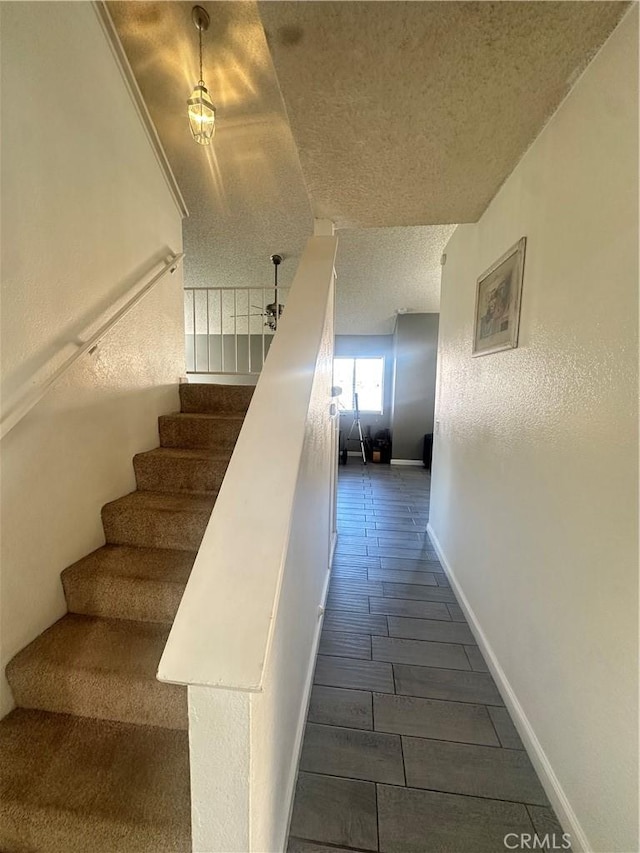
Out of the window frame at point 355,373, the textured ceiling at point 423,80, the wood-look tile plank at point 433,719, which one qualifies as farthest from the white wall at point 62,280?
the window frame at point 355,373

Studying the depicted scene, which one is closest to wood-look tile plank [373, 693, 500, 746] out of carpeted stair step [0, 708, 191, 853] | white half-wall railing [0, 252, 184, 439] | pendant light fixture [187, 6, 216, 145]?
carpeted stair step [0, 708, 191, 853]

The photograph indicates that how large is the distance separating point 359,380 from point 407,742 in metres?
5.96

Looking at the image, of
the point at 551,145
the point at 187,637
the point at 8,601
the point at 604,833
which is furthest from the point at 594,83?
the point at 8,601

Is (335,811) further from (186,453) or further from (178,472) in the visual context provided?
(186,453)

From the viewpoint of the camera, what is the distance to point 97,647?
4.08 ft

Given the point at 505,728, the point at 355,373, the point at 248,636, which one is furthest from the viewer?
the point at 355,373

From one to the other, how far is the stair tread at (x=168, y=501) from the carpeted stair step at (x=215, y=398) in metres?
0.75

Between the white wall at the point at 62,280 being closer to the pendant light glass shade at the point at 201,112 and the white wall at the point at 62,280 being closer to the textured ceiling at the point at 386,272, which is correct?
the pendant light glass shade at the point at 201,112

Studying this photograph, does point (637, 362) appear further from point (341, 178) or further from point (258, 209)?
point (258, 209)

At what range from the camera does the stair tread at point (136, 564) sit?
139 centimetres

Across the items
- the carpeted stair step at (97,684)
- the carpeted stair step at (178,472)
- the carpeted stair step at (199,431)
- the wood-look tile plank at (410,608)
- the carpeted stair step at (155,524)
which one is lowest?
the wood-look tile plank at (410,608)

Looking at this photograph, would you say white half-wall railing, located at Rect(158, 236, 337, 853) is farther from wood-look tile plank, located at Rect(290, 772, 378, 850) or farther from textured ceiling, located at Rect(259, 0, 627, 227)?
textured ceiling, located at Rect(259, 0, 627, 227)

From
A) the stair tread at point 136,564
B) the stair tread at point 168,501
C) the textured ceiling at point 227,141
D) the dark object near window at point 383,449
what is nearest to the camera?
the stair tread at point 136,564

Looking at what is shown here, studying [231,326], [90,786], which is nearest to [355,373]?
[231,326]
